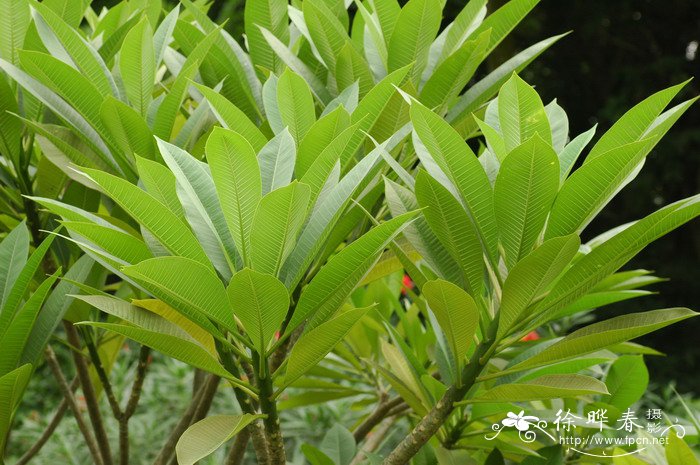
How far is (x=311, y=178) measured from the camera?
2.36 feet

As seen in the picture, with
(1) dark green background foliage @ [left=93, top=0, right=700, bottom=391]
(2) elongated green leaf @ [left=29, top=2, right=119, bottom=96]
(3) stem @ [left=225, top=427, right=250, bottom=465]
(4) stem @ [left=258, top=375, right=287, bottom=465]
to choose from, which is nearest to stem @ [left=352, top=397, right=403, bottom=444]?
(3) stem @ [left=225, top=427, right=250, bottom=465]

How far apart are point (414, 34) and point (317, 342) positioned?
46 centimetres

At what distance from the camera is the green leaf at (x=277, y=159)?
77 cm

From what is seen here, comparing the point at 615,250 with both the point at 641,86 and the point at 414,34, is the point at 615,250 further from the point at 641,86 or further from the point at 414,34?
the point at 641,86

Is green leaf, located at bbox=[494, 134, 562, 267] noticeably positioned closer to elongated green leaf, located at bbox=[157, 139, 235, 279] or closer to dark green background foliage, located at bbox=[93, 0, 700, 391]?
elongated green leaf, located at bbox=[157, 139, 235, 279]

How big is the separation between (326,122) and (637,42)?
6.28 metres

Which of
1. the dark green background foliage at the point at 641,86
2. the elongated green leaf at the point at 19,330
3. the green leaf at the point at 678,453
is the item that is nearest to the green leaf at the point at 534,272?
the green leaf at the point at 678,453

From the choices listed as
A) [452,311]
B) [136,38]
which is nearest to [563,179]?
[452,311]

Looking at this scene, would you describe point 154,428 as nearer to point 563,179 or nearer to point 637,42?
point 563,179

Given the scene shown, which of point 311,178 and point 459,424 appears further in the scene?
point 459,424

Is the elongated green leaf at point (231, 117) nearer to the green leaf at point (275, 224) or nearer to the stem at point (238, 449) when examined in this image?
the green leaf at point (275, 224)

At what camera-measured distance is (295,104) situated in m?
0.84

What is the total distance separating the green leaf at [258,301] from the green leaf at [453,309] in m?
0.16

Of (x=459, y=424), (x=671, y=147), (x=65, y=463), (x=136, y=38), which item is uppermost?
(x=136, y=38)
